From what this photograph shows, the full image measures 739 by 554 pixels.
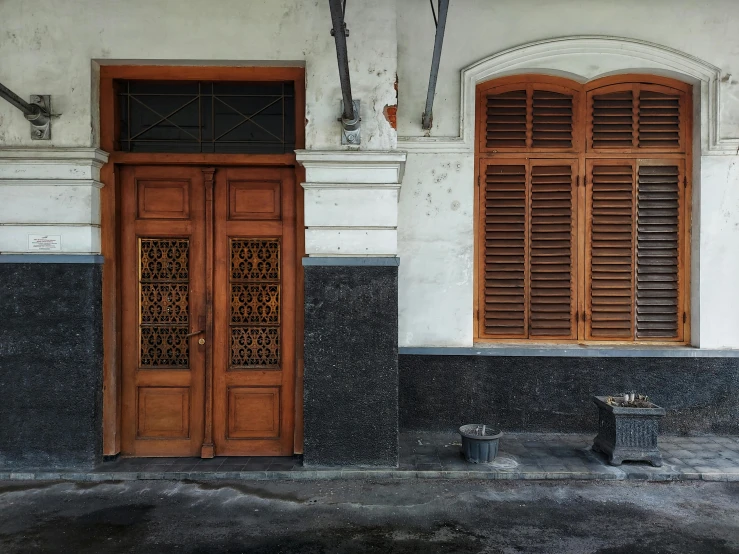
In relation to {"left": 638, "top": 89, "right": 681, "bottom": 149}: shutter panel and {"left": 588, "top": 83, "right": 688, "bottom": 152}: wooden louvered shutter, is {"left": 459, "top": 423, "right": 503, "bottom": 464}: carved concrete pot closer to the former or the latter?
{"left": 588, "top": 83, "right": 688, "bottom": 152}: wooden louvered shutter

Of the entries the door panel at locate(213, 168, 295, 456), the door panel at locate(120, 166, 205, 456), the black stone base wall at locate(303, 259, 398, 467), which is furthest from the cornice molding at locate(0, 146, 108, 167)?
the black stone base wall at locate(303, 259, 398, 467)

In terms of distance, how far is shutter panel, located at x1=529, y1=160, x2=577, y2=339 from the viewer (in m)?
6.49

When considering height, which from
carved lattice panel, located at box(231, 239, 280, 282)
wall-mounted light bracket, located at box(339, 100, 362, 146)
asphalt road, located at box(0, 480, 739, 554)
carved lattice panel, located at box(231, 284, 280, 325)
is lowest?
asphalt road, located at box(0, 480, 739, 554)

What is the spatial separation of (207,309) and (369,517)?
2.59 meters

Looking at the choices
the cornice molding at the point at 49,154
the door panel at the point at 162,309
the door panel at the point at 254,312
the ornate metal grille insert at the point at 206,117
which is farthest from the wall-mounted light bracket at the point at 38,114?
the door panel at the point at 254,312

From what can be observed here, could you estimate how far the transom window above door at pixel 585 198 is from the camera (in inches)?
255

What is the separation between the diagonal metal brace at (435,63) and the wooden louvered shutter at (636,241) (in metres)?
2.03

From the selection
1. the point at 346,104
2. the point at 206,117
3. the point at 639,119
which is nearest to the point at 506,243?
the point at 639,119

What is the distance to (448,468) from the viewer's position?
17.6 feet

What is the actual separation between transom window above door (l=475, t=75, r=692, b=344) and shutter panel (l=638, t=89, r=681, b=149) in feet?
0.04

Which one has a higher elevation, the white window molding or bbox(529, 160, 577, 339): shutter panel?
the white window molding

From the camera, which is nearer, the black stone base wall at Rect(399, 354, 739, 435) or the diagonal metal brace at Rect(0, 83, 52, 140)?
the diagonal metal brace at Rect(0, 83, 52, 140)

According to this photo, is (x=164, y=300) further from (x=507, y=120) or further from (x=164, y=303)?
(x=507, y=120)

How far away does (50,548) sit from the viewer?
407 cm
